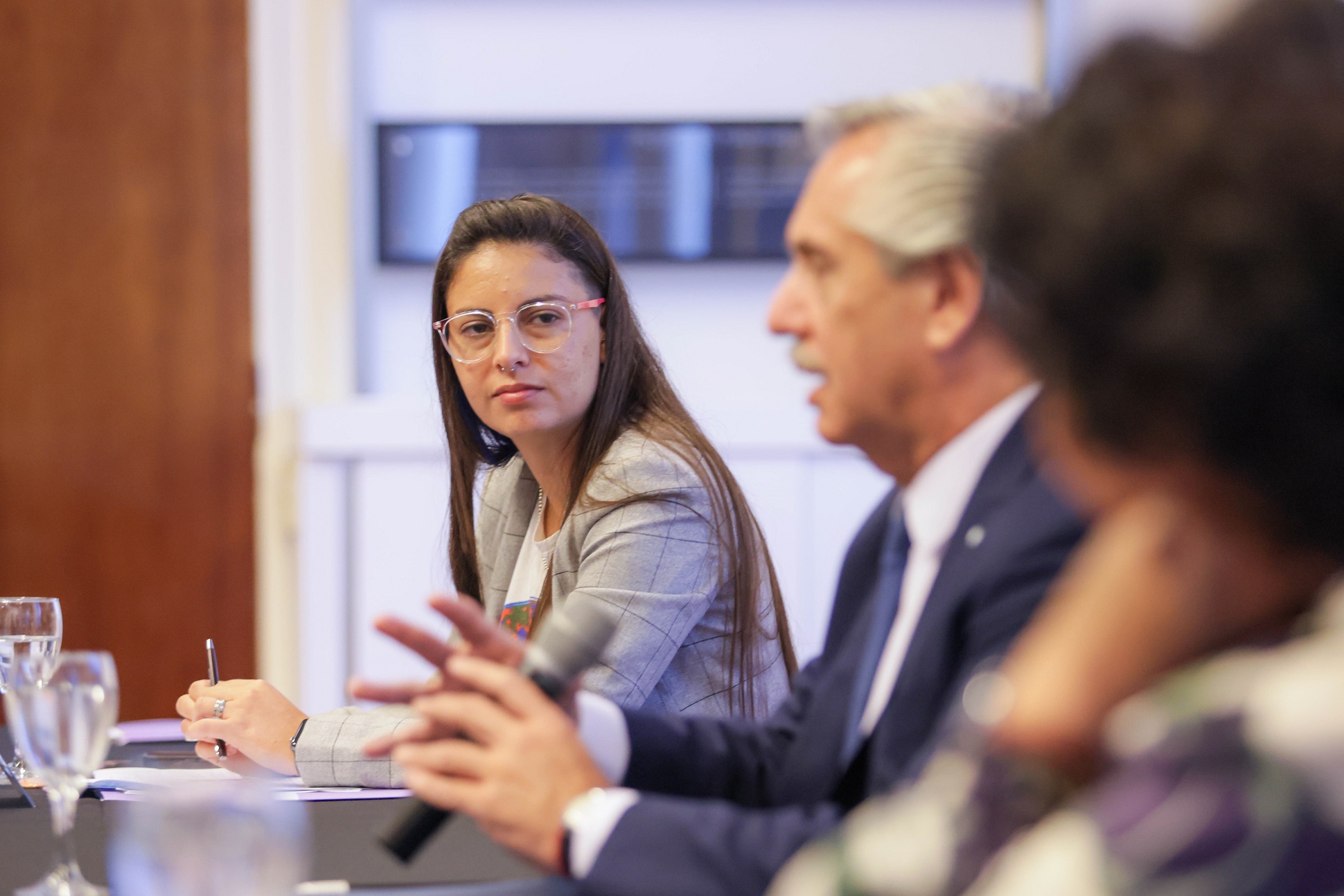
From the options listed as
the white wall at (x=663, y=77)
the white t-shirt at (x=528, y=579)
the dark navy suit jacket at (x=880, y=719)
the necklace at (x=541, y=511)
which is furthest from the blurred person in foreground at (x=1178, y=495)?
the white wall at (x=663, y=77)

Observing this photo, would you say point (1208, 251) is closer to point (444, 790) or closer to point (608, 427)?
point (444, 790)

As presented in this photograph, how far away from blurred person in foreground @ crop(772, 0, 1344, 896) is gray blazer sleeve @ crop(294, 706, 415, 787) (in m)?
0.94

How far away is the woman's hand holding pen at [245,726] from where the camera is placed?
65.2 inches

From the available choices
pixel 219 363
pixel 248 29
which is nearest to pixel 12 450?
pixel 219 363

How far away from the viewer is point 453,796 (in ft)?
3.40

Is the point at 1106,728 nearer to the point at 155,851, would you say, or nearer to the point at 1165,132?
the point at 1165,132

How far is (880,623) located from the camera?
3.96 ft

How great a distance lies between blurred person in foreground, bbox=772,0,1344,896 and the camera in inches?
21.9

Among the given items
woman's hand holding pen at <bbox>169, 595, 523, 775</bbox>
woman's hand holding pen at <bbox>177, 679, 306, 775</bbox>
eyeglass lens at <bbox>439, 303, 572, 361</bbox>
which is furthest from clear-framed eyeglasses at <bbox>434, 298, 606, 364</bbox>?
woman's hand holding pen at <bbox>177, 679, 306, 775</bbox>

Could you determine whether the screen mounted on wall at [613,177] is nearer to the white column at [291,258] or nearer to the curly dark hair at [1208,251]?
the white column at [291,258]

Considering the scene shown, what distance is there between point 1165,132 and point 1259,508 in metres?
0.18

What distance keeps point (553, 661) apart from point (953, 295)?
0.45m

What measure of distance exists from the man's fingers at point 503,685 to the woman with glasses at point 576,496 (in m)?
0.62

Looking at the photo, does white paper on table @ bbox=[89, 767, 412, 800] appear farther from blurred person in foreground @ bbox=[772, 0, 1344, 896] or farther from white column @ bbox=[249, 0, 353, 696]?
white column @ bbox=[249, 0, 353, 696]
